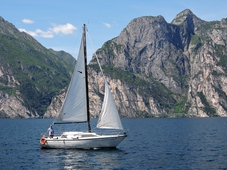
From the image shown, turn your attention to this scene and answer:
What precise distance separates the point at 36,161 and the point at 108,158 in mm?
10867

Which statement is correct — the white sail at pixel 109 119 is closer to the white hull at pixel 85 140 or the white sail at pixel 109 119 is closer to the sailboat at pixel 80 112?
the sailboat at pixel 80 112

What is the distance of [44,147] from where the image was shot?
68188mm

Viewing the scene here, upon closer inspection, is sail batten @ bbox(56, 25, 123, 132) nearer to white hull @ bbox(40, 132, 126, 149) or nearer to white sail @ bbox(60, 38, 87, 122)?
white sail @ bbox(60, 38, 87, 122)

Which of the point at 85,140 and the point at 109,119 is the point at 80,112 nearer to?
the point at 85,140

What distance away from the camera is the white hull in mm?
62781

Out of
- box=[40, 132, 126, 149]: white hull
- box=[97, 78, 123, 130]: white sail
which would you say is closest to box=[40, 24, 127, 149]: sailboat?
box=[40, 132, 126, 149]: white hull

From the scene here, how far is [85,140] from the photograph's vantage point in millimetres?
62844

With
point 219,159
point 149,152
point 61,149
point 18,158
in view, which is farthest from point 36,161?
point 219,159

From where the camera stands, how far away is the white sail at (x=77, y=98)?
64062 mm

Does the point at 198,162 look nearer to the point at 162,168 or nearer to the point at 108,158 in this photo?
the point at 162,168

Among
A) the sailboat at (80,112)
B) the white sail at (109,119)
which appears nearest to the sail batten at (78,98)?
the sailboat at (80,112)

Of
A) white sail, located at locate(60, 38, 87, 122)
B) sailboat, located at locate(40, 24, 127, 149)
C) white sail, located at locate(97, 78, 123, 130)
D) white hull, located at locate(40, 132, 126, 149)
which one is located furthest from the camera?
white sail, located at locate(60, 38, 87, 122)

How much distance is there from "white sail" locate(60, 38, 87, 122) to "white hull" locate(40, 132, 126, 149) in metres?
2.89

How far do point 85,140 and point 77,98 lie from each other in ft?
24.2
